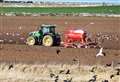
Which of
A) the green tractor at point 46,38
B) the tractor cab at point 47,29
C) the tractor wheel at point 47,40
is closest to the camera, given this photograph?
the tractor wheel at point 47,40

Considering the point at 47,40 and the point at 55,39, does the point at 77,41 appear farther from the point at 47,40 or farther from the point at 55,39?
the point at 47,40

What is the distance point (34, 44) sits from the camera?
3250cm

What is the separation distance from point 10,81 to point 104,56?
737 centimetres

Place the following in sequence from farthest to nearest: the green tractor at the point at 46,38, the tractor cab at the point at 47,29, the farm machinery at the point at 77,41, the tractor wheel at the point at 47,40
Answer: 1. the tractor cab at the point at 47,29
2. the green tractor at the point at 46,38
3. the tractor wheel at the point at 47,40
4. the farm machinery at the point at 77,41

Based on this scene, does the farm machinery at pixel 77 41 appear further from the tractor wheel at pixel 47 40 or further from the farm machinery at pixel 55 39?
the tractor wheel at pixel 47 40

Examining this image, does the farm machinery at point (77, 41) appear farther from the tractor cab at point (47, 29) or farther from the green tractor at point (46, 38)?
the tractor cab at point (47, 29)

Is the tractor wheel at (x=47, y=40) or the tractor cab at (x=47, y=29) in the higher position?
the tractor cab at (x=47, y=29)

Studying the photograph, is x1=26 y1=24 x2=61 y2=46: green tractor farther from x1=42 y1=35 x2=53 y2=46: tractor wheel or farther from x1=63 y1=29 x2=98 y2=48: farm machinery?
x1=63 y1=29 x2=98 y2=48: farm machinery

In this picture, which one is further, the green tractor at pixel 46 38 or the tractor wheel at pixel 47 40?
the green tractor at pixel 46 38

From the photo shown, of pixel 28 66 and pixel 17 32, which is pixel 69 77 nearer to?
pixel 28 66

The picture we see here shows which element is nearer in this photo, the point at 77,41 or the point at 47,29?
the point at 77,41

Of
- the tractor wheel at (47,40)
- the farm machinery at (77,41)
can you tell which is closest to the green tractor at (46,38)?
the tractor wheel at (47,40)

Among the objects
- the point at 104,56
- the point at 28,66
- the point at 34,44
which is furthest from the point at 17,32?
the point at 28,66

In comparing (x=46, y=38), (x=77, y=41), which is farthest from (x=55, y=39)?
(x=77, y=41)
